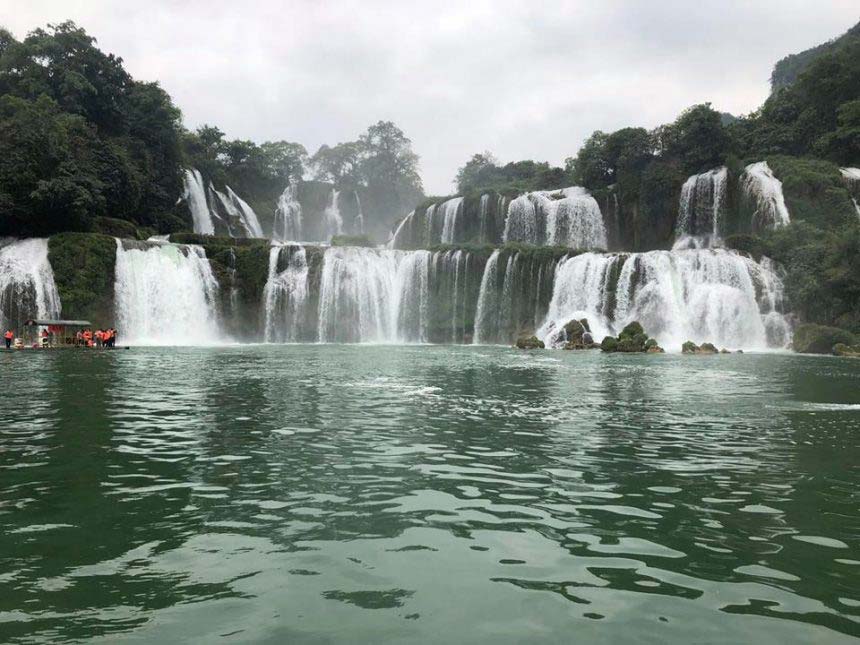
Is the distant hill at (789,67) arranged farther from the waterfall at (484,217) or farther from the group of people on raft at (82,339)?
the group of people on raft at (82,339)

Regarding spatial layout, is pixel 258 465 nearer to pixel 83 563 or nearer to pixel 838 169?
pixel 83 563

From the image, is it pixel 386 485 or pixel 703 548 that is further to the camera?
pixel 386 485

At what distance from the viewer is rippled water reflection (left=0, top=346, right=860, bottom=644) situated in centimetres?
387

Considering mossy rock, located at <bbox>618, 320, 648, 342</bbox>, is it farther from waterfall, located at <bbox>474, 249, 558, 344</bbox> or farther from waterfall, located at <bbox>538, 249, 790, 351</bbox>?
waterfall, located at <bbox>474, 249, 558, 344</bbox>

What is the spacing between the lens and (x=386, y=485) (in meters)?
6.99

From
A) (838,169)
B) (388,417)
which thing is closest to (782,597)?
(388,417)

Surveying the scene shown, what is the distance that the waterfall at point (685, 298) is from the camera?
131 ft

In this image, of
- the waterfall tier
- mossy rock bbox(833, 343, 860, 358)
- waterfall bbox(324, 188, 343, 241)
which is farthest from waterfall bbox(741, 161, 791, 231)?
waterfall bbox(324, 188, 343, 241)

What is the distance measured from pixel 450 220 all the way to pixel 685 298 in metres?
24.4

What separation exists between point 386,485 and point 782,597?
3900mm

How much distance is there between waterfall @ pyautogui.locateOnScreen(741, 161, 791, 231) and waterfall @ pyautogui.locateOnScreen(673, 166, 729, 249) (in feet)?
6.35

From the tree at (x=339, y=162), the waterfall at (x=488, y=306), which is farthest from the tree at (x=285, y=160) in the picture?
the waterfall at (x=488, y=306)

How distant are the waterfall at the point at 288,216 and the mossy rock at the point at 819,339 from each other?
2278 inches

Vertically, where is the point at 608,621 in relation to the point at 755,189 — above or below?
below
